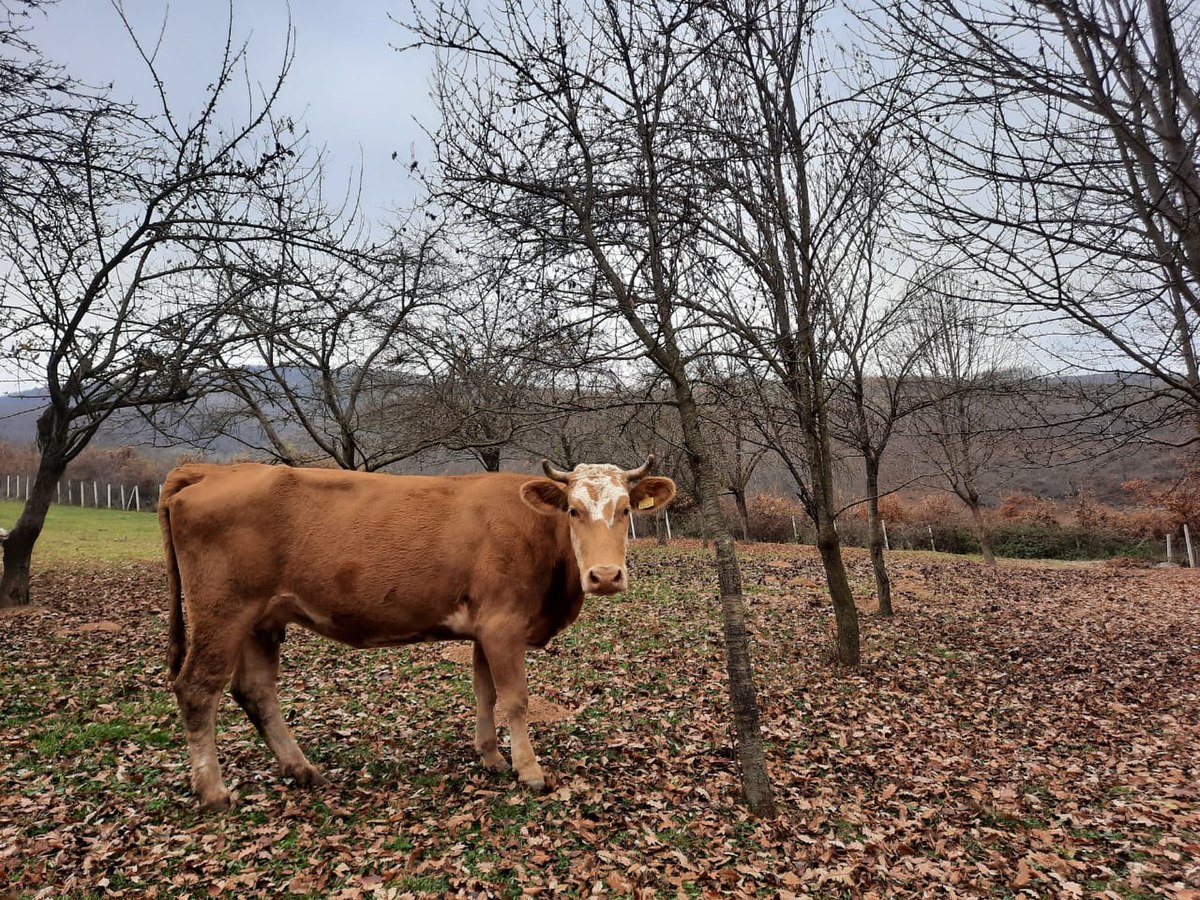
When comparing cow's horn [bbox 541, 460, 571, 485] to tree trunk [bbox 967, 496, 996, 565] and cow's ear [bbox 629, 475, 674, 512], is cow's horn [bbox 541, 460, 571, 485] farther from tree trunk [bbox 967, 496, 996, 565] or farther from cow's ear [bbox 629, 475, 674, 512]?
tree trunk [bbox 967, 496, 996, 565]

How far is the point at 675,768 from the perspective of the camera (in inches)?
243

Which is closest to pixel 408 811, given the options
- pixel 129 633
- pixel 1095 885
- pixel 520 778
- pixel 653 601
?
pixel 520 778

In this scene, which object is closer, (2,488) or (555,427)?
(555,427)

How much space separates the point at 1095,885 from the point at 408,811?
497 cm

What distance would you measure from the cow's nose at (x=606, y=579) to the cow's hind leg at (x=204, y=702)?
295 cm

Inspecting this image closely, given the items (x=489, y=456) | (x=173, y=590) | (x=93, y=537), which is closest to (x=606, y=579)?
(x=173, y=590)

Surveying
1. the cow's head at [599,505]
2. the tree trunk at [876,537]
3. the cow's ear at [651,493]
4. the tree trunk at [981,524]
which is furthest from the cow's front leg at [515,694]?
the tree trunk at [981,524]

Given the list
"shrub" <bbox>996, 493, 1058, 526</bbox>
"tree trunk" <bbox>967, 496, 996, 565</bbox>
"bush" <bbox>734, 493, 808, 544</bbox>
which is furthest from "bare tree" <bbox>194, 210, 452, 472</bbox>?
"shrub" <bbox>996, 493, 1058, 526</bbox>

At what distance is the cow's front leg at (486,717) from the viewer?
5.98m

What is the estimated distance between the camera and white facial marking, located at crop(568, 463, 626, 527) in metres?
5.43

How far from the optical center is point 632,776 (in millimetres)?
5918

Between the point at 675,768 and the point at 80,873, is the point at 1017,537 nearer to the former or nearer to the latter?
the point at 675,768

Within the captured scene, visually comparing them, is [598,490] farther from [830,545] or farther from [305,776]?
[830,545]

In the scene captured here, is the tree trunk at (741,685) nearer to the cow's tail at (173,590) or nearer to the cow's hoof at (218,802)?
the cow's hoof at (218,802)
